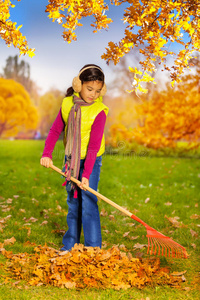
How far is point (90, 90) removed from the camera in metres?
3.62

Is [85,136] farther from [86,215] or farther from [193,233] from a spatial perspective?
[193,233]

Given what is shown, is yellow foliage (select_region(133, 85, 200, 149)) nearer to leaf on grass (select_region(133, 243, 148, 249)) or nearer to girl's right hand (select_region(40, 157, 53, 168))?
leaf on grass (select_region(133, 243, 148, 249))

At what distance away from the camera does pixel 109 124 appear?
13977 mm

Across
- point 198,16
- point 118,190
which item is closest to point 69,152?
point 198,16

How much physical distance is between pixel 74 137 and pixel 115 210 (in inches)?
108

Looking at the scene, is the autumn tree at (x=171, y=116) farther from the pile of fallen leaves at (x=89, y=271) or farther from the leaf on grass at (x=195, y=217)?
the pile of fallen leaves at (x=89, y=271)

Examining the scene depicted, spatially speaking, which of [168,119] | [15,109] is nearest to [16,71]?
[15,109]

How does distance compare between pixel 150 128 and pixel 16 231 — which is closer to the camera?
pixel 16 231

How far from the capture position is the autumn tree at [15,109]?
2509 cm

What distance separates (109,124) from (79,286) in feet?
36.0

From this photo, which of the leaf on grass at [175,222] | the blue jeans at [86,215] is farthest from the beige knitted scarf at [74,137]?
the leaf on grass at [175,222]

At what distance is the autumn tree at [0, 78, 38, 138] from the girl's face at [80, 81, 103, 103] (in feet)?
71.4

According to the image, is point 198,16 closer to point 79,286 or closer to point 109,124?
point 79,286

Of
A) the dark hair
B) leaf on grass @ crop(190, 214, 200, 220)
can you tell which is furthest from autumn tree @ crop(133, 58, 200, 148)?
the dark hair
